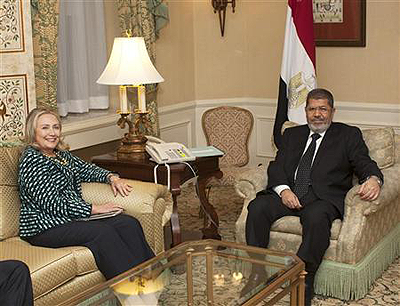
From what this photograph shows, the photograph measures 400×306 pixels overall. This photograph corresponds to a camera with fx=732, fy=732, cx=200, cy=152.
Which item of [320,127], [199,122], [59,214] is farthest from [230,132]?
[59,214]

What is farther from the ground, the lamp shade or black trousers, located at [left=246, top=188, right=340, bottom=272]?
the lamp shade

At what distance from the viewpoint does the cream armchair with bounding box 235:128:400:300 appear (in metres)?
4.29

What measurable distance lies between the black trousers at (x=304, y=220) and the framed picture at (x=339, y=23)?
207cm

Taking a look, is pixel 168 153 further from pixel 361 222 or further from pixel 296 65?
pixel 296 65

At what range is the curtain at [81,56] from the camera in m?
5.64

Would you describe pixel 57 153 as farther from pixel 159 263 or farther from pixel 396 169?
pixel 396 169

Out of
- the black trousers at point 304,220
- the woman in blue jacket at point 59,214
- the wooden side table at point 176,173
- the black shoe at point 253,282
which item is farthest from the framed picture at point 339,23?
the black shoe at point 253,282

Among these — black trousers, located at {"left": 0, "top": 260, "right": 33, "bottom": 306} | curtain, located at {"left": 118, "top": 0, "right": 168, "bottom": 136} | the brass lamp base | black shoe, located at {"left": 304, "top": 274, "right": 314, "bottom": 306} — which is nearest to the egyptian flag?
curtain, located at {"left": 118, "top": 0, "right": 168, "bottom": 136}

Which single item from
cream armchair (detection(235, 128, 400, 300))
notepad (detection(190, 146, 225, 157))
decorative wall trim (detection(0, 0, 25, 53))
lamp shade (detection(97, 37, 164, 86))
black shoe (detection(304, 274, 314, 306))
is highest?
decorative wall trim (detection(0, 0, 25, 53))

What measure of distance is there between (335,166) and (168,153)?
113 cm

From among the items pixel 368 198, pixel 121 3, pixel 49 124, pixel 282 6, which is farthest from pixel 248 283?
pixel 282 6

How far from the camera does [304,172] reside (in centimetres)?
461

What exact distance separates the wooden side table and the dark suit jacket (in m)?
0.55

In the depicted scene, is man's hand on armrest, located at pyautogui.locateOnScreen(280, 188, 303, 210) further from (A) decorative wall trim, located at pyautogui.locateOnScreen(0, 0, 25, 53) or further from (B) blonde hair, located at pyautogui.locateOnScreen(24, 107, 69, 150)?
(A) decorative wall trim, located at pyautogui.locateOnScreen(0, 0, 25, 53)
